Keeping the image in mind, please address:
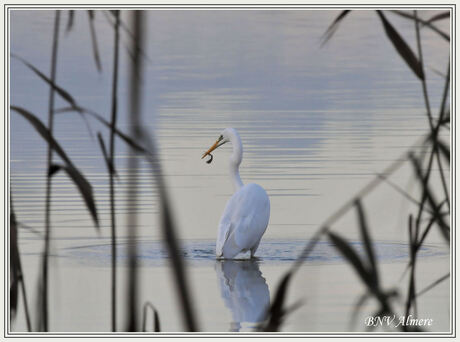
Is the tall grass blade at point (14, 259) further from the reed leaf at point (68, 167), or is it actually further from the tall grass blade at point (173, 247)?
the tall grass blade at point (173, 247)

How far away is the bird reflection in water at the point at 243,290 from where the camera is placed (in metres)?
5.23

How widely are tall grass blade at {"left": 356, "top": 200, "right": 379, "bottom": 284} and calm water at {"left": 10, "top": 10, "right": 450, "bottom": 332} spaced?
561 mm

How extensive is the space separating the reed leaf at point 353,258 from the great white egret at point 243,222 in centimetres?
398

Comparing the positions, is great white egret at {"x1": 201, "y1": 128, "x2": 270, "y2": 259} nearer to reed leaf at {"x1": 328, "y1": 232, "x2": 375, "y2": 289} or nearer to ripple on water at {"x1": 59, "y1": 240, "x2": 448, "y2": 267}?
ripple on water at {"x1": 59, "y1": 240, "x2": 448, "y2": 267}

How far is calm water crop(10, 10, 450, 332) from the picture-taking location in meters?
5.34

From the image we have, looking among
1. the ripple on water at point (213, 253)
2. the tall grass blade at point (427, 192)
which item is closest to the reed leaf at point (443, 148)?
the tall grass blade at point (427, 192)

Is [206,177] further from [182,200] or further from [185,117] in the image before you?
[185,117]

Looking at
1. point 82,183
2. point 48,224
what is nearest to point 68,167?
point 82,183

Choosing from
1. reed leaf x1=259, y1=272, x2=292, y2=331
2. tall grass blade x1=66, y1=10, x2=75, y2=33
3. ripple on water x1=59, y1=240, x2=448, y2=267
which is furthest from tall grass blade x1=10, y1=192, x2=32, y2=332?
ripple on water x1=59, y1=240, x2=448, y2=267

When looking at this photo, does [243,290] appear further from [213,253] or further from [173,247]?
[173,247]

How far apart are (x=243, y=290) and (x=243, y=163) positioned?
129 inches

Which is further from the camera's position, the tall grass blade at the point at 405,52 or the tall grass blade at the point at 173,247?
the tall grass blade at the point at 405,52

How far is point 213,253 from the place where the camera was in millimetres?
6559

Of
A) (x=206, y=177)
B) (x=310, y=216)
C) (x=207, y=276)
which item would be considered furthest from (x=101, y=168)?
(x=207, y=276)
